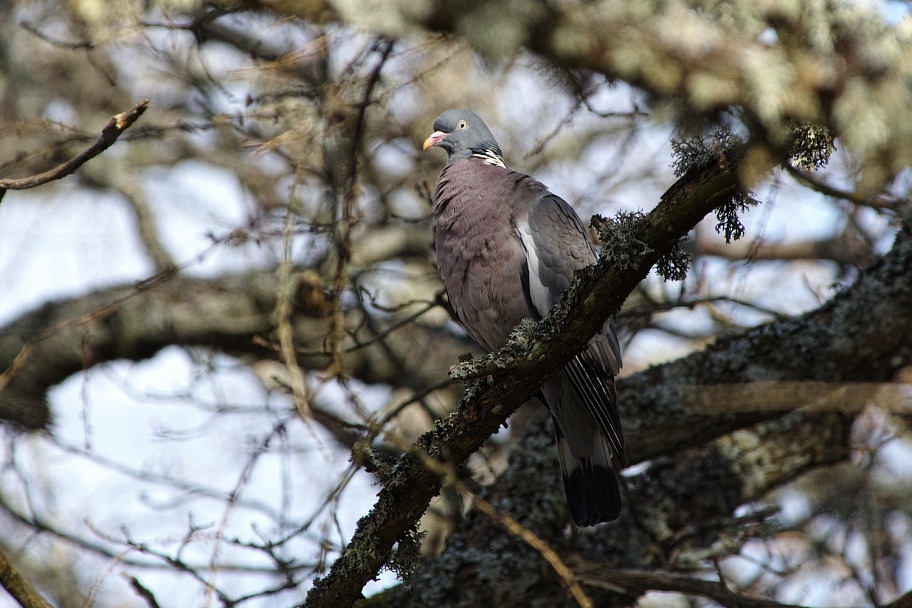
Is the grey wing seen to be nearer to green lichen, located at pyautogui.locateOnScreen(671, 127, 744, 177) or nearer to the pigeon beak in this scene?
the pigeon beak

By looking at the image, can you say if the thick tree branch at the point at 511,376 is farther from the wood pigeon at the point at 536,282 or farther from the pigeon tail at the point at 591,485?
the pigeon tail at the point at 591,485

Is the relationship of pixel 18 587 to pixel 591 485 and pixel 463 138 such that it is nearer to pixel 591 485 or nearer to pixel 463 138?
pixel 591 485

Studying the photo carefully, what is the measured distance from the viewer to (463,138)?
3.99 meters

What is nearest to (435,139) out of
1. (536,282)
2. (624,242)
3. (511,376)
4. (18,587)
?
(536,282)

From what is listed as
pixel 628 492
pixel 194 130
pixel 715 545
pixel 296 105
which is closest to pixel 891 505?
pixel 715 545

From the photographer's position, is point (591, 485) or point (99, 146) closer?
point (99, 146)

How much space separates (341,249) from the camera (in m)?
3.45

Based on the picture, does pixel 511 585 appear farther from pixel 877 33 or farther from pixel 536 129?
pixel 536 129

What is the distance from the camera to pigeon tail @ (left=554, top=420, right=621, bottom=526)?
127 inches

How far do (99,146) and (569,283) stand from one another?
1.68 m

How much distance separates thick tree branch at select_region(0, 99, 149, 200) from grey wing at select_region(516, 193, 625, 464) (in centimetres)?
150

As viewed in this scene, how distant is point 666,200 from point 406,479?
105 centimetres

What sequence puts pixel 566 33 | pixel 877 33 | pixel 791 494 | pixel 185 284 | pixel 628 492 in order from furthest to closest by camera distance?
pixel 791 494, pixel 185 284, pixel 628 492, pixel 566 33, pixel 877 33

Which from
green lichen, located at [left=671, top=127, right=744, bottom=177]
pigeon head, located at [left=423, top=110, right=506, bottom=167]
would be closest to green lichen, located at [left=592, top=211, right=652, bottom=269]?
green lichen, located at [left=671, top=127, right=744, bottom=177]
